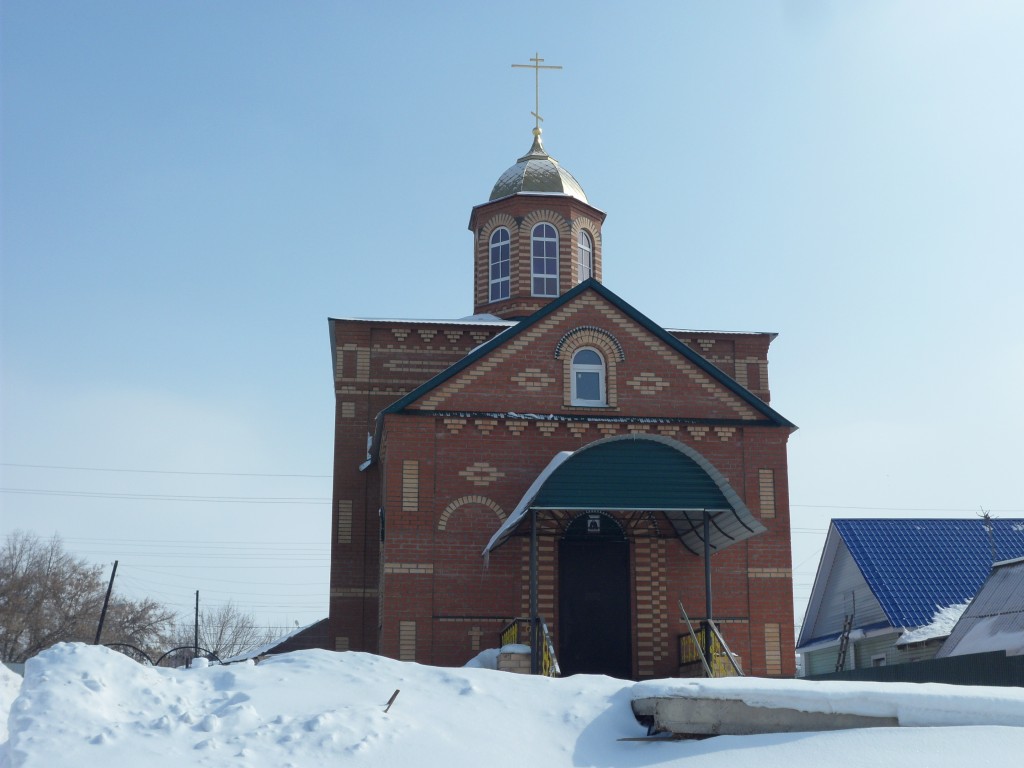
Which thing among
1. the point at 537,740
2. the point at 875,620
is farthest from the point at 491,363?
the point at 875,620

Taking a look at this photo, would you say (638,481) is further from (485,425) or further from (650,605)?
(485,425)

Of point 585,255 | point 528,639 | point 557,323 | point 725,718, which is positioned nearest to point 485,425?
point 557,323

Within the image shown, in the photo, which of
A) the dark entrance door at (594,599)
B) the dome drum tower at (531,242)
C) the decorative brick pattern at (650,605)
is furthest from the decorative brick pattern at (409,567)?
the dome drum tower at (531,242)

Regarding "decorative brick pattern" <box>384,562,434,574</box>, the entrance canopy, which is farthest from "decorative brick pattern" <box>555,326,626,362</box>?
"decorative brick pattern" <box>384,562,434,574</box>

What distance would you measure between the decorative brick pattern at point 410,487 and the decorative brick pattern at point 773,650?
5.37 metres

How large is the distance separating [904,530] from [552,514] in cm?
1209

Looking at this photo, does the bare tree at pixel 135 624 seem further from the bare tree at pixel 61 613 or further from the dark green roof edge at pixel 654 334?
the dark green roof edge at pixel 654 334

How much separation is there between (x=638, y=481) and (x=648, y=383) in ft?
10.2

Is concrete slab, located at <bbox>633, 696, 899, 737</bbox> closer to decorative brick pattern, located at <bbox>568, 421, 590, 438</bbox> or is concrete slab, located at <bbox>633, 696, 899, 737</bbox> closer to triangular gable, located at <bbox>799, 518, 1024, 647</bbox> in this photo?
decorative brick pattern, located at <bbox>568, 421, 590, 438</bbox>

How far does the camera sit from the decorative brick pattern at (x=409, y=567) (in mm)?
15695

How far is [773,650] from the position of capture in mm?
16312

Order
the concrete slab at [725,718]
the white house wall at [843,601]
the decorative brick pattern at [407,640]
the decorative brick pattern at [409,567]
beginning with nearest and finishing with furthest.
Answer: the concrete slab at [725,718]
the decorative brick pattern at [407,640]
the decorative brick pattern at [409,567]
the white house wall at [843,601]

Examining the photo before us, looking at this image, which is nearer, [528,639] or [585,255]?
[528,639]

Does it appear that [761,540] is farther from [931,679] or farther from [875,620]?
[875,620]
